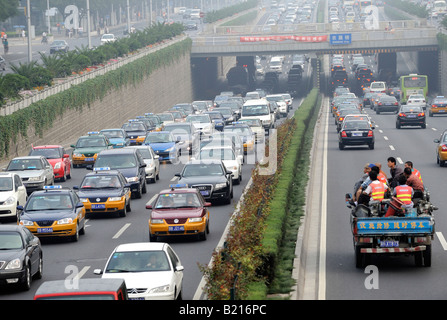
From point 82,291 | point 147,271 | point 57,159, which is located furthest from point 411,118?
point 82,291

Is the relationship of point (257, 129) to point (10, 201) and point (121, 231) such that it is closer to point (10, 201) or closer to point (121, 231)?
point (10, 201)

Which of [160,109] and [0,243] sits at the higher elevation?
[0,243]

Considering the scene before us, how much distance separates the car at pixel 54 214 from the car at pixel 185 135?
2197cm

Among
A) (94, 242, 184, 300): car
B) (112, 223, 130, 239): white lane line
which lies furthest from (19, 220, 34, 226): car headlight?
(94, 242, 184, 300): car

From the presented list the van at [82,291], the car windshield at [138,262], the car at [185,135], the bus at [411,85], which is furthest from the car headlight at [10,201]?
the bus at [411,85]

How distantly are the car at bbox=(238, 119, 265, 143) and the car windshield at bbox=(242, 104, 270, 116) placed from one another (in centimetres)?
433

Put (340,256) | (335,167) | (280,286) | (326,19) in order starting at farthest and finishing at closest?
1. (326,19)
2. (335,167)
3. (340,256)
4. (280,286)

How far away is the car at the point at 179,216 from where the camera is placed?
25.4m

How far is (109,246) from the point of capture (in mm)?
25391

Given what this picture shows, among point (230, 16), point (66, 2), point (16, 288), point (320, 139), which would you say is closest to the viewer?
point (16, 288)

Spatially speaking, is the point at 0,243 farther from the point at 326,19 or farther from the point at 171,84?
the point at 326,19

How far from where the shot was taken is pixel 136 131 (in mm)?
55906

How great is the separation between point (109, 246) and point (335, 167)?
691 inches
